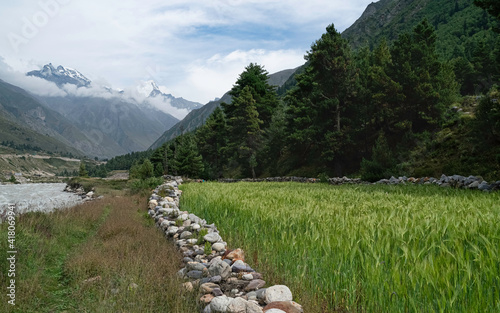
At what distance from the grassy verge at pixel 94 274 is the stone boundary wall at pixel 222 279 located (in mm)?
305

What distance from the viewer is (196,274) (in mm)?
5320

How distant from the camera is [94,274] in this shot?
6.15 meters

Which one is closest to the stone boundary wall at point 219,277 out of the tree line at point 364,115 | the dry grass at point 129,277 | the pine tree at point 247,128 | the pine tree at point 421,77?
the dry grass at point 129,277

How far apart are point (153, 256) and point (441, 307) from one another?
584 centimetres

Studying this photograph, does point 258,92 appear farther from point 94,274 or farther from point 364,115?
point 94,274

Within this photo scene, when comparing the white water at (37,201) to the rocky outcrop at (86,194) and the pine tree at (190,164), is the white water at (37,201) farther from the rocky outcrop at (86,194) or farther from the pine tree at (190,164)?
the pine tree at (190,164)

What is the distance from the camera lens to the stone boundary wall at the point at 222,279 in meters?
3.61

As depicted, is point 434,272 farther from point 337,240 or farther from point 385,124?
point 385,124

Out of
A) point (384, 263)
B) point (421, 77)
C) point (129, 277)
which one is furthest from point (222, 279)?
point (421, 77)

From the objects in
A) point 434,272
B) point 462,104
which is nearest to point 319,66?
point 462,104

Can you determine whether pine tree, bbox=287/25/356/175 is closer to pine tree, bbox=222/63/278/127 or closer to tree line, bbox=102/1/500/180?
tree line, bbox=102/1/500/180

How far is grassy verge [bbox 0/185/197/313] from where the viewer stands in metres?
4.38

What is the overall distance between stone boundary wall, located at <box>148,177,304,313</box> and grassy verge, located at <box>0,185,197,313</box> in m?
0.31

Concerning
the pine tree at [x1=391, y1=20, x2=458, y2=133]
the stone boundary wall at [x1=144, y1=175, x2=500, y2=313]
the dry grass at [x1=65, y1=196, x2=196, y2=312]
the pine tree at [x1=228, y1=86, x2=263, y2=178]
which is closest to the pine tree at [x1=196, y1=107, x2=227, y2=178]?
the pine tree at [x1=228, y1=86, x2=263, y2=178]
